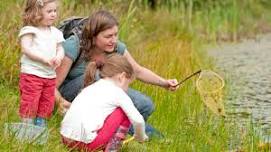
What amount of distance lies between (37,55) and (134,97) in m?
0.79

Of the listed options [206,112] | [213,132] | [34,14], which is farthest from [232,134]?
[34,14]

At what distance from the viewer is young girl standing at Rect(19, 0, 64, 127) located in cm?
538

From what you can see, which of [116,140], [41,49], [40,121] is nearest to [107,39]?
[41,49]

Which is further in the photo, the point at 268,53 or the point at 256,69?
the point at 268,53

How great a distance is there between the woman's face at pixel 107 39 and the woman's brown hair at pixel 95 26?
0.07 feet

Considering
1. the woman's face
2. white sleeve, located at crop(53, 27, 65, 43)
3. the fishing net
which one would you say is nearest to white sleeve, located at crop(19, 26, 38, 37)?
white sleeve, located at crop(53, 27, 65, 43)

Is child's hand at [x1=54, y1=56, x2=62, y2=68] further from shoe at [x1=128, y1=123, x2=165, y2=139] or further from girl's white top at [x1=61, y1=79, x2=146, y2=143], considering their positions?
shoe at [x1=128, y1=123, x2=165, y2=139]

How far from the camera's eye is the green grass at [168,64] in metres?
5.36

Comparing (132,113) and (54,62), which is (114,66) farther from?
(54,62)

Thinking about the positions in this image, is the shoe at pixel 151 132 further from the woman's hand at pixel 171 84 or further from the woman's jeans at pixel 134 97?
the woman's hand at pixel 171 84

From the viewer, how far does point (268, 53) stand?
12453mm

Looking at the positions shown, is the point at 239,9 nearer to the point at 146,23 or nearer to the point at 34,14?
the point at 146,23

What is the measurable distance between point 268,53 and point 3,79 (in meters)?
6.71

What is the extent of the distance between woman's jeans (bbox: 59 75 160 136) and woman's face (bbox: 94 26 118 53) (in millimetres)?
359
